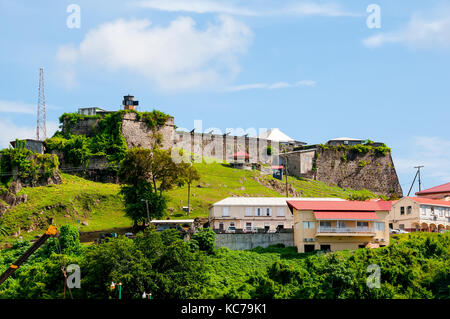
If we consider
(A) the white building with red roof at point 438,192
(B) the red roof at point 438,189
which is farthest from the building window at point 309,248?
(B) the red roof at point 438,189

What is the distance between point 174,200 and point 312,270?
34497 mm

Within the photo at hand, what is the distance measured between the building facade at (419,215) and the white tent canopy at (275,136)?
57.8 metres

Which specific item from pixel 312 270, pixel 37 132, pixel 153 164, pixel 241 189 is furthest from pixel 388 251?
pixel 37 132

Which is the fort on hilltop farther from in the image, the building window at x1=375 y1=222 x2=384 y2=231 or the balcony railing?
the building window at x1=375 y1=222 x2=384 y2=231

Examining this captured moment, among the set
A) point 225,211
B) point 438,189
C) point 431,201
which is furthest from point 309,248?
point 438,189

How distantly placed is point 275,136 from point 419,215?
64.4 meters

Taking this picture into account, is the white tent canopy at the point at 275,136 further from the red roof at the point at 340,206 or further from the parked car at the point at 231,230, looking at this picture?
the red roof at the point at 340,206

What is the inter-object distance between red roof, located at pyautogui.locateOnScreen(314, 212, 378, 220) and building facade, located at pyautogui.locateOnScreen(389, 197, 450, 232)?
12759mm

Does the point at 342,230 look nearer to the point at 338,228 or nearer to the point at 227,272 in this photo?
the point at 338,228

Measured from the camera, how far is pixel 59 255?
72500 millimetres

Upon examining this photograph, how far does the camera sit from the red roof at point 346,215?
76.6 metres

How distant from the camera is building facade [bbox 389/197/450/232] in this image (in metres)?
88.7

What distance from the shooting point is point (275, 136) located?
150750mm
